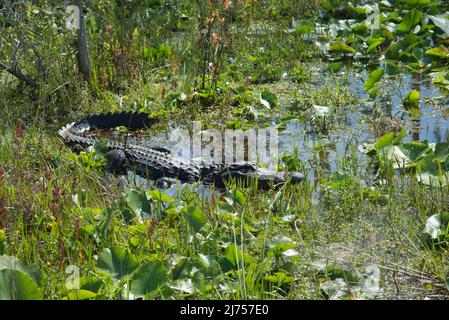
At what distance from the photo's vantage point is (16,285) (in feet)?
9.72

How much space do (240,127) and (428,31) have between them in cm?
222

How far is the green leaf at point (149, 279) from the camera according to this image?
312cm

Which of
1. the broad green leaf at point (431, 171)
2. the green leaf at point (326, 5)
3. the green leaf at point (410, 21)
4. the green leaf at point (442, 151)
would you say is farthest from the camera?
the green leaf at point (326, 5)

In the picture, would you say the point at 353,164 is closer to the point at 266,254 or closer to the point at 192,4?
the point at 266,254

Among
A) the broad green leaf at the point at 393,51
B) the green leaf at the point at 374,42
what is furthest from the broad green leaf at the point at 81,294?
the green leaf at the point at 374,42

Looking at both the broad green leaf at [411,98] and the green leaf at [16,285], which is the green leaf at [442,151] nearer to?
the broad green leaf at [411,98]

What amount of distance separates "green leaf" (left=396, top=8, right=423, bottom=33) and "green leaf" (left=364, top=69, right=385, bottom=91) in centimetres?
122

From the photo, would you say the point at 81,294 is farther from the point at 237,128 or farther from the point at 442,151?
the point at 237,128

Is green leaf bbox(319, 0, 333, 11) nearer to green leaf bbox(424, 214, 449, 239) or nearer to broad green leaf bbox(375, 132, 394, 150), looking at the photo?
broad green leaf bbox(375, 132, 394, 150)

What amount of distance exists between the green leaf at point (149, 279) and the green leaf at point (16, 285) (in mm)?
399

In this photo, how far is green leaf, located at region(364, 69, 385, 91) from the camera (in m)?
5.76

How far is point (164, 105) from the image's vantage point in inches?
239

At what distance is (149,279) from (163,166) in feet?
6.63

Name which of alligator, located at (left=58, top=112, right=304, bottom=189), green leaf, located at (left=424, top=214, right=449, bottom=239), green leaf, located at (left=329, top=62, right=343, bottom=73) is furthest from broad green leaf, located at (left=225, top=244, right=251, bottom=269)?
green leaf, located at (left=329, top=62, right=343, bottom=73)
